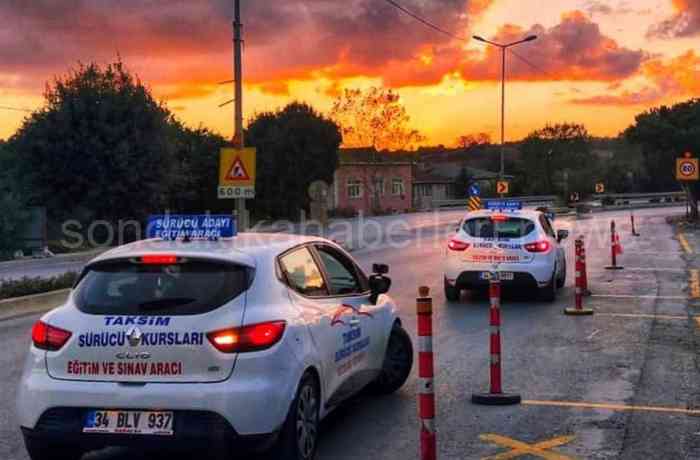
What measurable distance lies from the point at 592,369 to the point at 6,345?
23.1 feet

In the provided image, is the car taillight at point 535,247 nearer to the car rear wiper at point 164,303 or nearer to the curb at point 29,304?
the curb at point 29,304

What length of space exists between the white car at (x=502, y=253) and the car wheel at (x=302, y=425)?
8813 millimetres

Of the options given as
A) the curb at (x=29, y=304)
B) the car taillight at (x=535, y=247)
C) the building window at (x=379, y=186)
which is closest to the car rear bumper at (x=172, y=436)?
the curb at (x=29, y=304)

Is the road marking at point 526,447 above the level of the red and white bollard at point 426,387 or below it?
below

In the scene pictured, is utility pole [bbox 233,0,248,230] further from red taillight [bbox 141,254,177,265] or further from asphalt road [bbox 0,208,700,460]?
red taillight [bbox 141,254,177,265]

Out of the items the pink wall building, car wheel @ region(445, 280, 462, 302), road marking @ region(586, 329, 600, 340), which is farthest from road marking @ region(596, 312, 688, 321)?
the pink wall building

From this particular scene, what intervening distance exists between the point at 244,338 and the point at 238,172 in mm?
14985

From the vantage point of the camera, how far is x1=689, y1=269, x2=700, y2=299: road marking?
1555 cm

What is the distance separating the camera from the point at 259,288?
557cm

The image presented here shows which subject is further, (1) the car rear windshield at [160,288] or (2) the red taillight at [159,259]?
A: (2) the red taillight at [159,259]

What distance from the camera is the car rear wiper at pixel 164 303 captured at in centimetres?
545

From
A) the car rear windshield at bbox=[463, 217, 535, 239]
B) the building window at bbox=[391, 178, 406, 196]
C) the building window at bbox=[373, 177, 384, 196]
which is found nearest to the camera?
the car rear windshield at bbox=[463, 217, 535, 239]

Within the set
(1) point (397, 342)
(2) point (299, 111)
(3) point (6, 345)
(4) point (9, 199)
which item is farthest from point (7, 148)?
(1) point (397, 342)

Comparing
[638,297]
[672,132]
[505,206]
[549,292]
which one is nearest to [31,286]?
[505,206]
